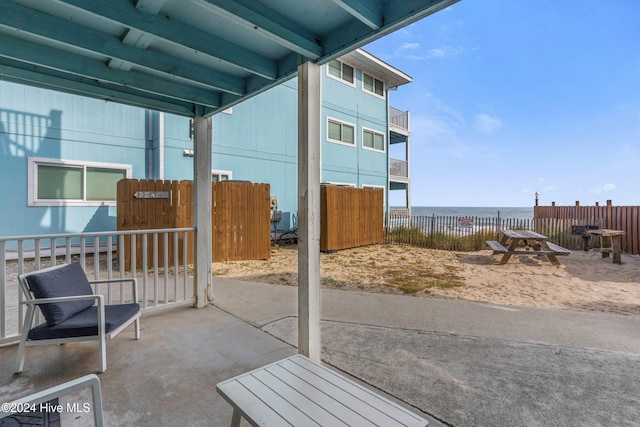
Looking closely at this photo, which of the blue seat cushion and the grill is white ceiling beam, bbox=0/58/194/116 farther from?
the grill

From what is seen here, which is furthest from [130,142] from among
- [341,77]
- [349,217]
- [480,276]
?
[480,276]

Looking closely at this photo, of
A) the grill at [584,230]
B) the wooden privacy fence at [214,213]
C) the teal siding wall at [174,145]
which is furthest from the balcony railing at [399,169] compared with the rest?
the teal siding wall at [174,145]

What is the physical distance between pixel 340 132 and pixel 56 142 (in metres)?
9.58

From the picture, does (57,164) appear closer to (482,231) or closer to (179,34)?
(179,34)

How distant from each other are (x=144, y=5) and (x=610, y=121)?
25.9 meters

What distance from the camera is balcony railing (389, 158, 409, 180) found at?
1585cm

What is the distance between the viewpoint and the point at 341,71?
12570 millimetres

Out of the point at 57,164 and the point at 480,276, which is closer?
the point at 480,276

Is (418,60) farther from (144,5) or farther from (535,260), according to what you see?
(144,5)

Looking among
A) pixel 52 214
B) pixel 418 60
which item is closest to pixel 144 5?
pixel 52 214

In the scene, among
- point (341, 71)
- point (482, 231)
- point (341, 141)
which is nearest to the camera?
point (482, 231)

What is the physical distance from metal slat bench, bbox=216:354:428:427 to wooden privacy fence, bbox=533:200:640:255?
12134 millimetres

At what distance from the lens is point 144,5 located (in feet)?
6.44

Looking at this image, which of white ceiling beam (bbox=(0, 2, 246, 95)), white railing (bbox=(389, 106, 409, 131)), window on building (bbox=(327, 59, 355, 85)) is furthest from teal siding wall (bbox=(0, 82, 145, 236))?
white railing (bbox=(389, 106, 409, 131))
